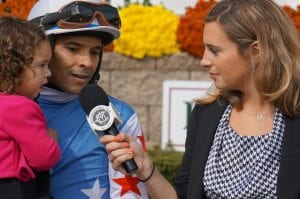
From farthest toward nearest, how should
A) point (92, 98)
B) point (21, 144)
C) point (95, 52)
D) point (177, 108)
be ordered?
point (177, 108) < point (95, 52) < point (21, 144) < point (92, 98)

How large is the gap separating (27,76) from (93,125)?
1.53 feet

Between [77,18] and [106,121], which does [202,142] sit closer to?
[106,121]

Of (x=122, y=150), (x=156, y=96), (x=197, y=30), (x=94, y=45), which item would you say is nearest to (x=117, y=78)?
(x=156, y=96)

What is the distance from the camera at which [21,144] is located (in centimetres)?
276

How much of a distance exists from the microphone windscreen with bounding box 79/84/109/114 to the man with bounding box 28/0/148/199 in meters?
0.30

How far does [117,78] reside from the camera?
26.3ft

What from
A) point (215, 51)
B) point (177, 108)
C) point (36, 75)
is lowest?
point (177, 108)

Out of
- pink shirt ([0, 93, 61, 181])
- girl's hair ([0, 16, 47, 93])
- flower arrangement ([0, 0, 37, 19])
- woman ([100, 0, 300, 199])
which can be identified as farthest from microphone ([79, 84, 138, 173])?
flower arrangement ([0, 0, 37, 19])

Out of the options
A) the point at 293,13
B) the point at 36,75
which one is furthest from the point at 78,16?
the point at 293,13

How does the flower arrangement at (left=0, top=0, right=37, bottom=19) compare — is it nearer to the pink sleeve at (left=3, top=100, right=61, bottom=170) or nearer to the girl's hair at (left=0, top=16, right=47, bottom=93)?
the girl's hair at (left=0, top=16, right=47, bottom=93)

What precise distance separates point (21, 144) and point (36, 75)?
0.28 meters

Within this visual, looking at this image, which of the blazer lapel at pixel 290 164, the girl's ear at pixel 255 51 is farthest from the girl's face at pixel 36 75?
the blazer lapel at pixel 290 164

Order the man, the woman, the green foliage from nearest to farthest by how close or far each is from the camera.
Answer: the woman
the man
the green foliage

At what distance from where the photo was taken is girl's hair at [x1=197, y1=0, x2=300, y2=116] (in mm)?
2775
